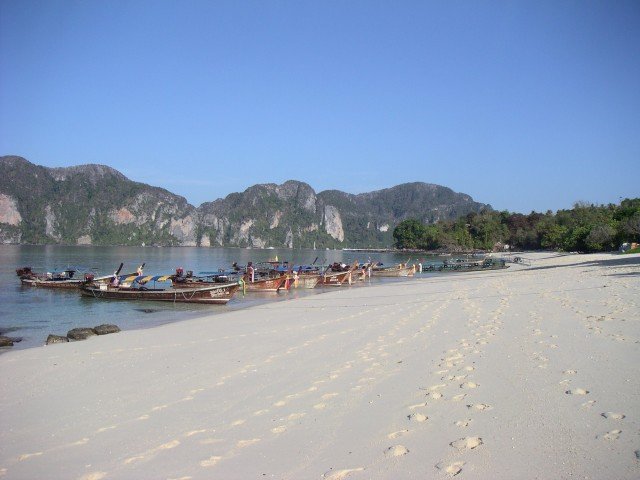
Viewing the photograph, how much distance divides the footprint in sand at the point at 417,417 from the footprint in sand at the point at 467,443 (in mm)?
636

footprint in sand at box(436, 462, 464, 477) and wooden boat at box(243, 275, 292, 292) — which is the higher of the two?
footprint in sand at box(436, 462, 464, 477)

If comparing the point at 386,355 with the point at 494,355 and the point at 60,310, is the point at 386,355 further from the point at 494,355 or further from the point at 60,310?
the point at 60,310

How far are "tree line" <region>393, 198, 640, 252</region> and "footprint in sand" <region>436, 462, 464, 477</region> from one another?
59.6 m

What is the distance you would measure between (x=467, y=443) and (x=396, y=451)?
69 centimetres

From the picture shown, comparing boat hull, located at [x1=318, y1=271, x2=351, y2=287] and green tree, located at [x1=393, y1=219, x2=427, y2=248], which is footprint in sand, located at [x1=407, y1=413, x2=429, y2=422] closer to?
boat hull, located at [x1=318, y1=271, x2=351, y2=287]

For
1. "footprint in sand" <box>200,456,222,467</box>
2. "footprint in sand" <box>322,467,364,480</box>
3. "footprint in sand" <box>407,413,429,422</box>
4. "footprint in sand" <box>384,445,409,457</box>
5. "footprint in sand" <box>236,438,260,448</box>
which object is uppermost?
"footprint in sand" <box>407,413,429,422</box>

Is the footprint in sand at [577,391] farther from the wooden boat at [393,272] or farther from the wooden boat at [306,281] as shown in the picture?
the wooden boat at [393,272]

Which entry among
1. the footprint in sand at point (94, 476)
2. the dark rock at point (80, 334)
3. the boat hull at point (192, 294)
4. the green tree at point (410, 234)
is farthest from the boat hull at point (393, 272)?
the green tree at point (410, 234)

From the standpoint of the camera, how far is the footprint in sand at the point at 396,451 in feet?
14.3

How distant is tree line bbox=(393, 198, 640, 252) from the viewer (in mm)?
61031

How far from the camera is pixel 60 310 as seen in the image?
24359 mm

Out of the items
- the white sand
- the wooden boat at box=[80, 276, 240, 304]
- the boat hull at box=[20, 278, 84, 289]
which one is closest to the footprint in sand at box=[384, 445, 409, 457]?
the white sand

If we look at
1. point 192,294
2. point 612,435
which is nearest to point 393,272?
point 192,294

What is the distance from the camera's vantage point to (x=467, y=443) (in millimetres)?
4418
